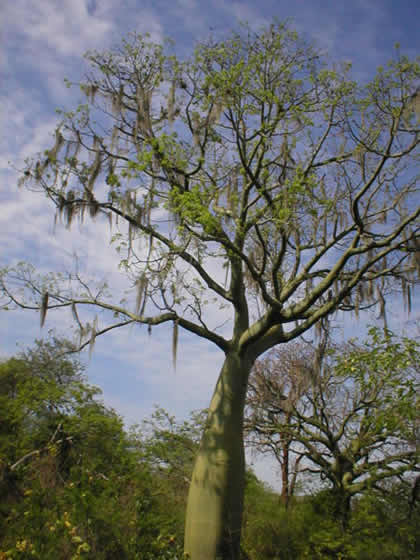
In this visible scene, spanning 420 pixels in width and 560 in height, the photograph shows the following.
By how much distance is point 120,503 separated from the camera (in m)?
8.81

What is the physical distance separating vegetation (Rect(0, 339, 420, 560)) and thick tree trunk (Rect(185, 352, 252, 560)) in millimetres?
551

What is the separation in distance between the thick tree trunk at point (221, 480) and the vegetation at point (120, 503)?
55 cm

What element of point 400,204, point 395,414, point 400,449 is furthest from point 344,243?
point 400,449

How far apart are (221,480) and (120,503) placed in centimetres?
228

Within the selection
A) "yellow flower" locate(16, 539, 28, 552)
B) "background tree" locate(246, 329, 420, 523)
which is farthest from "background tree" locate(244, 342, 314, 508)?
"yellow flower" locate(16, 539, 28, 552)

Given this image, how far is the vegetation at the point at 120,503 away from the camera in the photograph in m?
6.71

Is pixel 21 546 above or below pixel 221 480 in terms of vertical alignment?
below

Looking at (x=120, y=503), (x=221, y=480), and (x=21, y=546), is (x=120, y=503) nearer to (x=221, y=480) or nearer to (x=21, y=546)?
(x=221, y=480)

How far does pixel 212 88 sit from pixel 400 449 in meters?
10.1

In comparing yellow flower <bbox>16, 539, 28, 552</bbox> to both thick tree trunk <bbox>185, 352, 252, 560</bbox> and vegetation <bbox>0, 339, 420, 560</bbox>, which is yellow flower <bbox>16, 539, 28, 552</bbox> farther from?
thick tree trunk <bbox>185, 352, 252, 560</bbox>

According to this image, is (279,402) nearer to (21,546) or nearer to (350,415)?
(350,415)

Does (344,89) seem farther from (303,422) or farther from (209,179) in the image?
(303,422)

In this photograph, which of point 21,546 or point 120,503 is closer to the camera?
point 21,546

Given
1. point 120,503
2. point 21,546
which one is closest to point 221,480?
point 120,503
